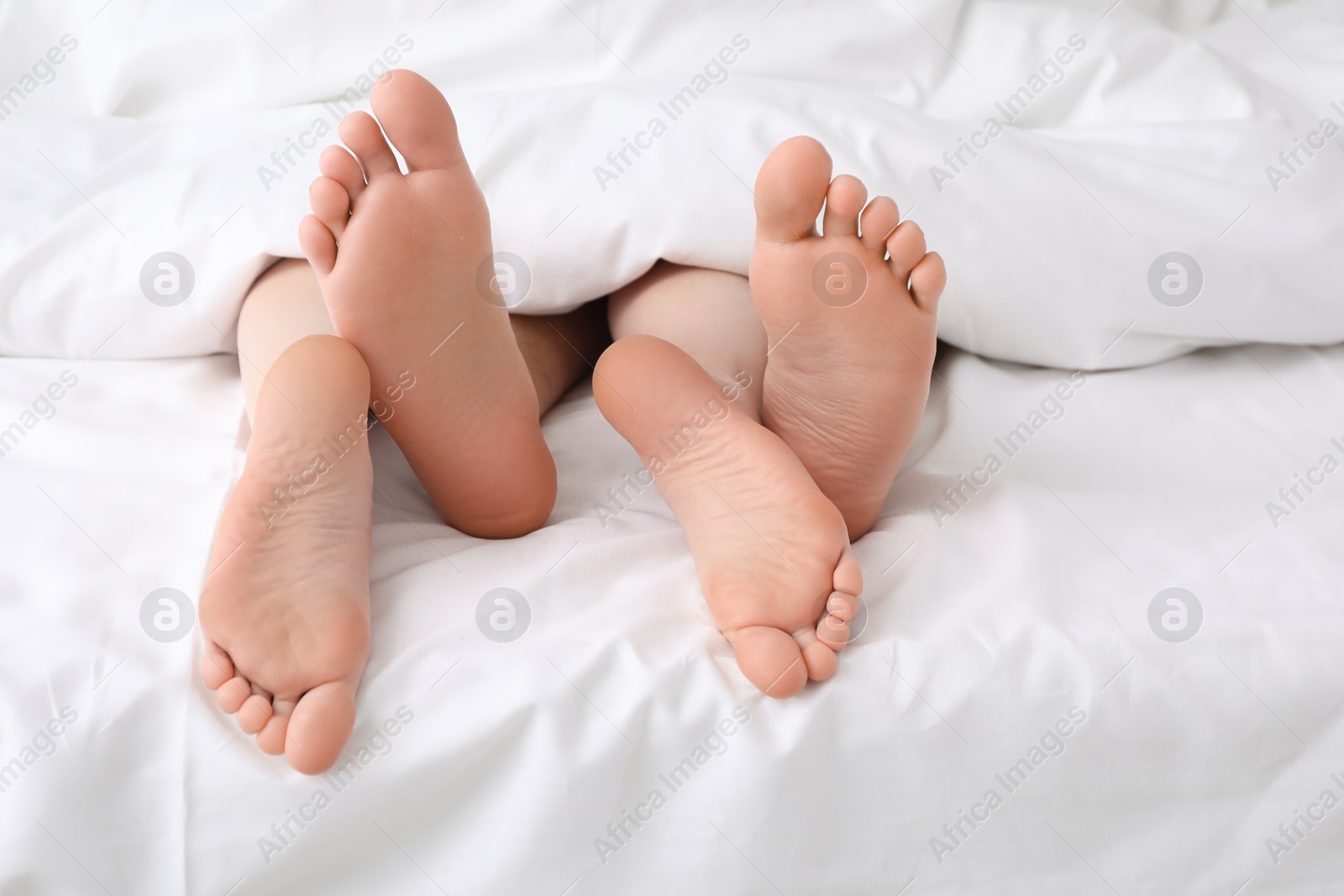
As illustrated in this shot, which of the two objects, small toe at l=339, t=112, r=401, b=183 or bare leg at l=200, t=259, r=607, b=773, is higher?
small toe at l=339, t=112, r=401, b=183

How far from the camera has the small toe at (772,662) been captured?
2.12ft

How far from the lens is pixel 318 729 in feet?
2.00

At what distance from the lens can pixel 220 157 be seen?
100cm

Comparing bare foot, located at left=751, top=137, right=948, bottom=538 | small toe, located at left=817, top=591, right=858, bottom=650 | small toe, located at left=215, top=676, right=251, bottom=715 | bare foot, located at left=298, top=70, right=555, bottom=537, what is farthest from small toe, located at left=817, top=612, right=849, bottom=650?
small toe, located at left=215, top=676, right=251, bottom=715

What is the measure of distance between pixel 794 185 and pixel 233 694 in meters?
0.48

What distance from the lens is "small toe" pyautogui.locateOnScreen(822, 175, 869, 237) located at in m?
0.71

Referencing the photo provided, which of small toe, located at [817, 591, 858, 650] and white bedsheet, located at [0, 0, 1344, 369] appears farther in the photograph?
white bedsheet, located at [0, 0, 1344, 369]

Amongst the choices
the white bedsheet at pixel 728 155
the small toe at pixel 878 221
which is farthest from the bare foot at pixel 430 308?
the small toe at pixel 878 221

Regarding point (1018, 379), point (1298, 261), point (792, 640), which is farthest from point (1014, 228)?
point (792, 640)

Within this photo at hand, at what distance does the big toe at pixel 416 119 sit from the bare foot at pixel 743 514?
0.19m

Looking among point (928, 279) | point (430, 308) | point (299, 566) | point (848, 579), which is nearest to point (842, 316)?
point (928, 279)

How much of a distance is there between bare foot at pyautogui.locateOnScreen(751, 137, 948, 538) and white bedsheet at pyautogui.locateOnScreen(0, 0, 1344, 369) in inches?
7.0

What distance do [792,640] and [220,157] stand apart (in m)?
0.73

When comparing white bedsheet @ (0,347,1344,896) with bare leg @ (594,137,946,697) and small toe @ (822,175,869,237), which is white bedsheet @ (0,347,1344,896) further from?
small toe @ (822,175,869,237)
